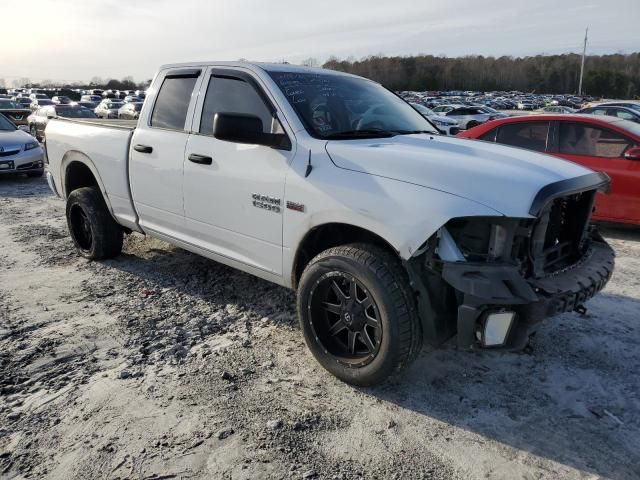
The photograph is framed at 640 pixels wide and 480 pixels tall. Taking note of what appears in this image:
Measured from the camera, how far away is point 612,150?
650cm

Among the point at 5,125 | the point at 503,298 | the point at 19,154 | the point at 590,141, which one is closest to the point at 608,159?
the point at 590,141

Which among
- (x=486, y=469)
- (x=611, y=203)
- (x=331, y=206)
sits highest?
(x=331, y=206)

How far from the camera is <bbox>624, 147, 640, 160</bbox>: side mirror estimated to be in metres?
6.28

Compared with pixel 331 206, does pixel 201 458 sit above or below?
below

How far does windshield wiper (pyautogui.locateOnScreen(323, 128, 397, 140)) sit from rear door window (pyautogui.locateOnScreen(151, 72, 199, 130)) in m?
1.39

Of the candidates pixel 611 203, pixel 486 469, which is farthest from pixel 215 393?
pixel 611 203

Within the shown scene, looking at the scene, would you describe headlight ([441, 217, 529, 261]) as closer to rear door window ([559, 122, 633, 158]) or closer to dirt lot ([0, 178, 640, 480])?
dirt lot ([0, 178, 640, 480])

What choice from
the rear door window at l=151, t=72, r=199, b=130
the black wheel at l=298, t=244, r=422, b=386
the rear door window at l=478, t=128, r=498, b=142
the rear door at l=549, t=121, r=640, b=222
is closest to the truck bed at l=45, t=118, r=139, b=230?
the rear door window at l=151, t=72, r=199, b=130

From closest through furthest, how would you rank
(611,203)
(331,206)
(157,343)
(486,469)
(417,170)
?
(486,469), (417,170), (331,206), (157,343), (611,203)

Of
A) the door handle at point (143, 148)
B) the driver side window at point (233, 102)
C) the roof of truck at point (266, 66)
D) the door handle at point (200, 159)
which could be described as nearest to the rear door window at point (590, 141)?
the roof of truck at point (266, 66)

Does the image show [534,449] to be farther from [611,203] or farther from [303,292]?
[611,203]

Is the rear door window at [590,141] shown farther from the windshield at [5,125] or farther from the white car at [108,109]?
the white car at [108,109]

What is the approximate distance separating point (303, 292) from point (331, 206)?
0.58m

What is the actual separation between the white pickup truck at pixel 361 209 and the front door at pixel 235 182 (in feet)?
0.04
